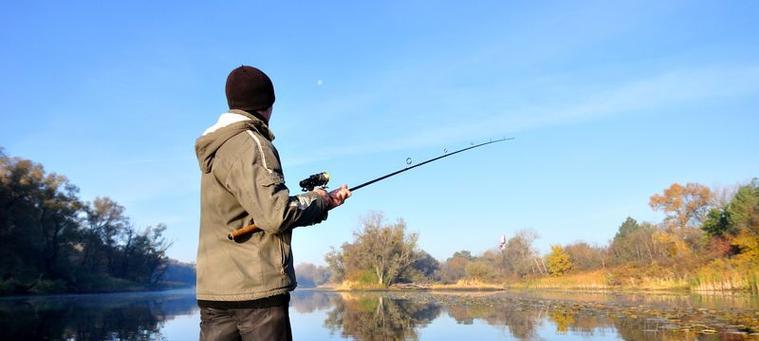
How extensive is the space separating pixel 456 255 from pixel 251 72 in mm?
102559

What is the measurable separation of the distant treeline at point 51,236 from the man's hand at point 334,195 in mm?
35686

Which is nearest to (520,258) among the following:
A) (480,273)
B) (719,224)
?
(480,273)

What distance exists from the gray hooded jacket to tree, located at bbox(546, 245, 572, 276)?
45832 mm

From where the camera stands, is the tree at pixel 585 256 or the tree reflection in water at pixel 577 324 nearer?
the tree reflection in water at pixel 577 324

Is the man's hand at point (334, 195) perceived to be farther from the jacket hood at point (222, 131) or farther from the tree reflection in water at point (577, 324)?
the tree reflection in water at point (577, 324)

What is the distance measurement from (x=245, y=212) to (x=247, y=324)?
48cm

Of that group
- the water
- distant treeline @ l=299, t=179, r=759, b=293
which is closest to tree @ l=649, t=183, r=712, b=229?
distant treeline @ l=299, t=179, r=759, b=293

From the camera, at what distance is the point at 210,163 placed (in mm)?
2623

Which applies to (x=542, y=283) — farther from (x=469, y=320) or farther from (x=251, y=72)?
(x=251, y=72)

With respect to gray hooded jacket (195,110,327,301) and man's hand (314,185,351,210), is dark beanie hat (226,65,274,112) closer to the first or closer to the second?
gray hooded jacket (195,110,327,301)

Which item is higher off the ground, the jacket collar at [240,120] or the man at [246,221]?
the jacket collar at [240,120]

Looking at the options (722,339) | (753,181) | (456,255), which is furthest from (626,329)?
(456,255)

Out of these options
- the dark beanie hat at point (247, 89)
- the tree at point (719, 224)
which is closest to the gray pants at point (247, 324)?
the dark beanie hat at point (247, 89)

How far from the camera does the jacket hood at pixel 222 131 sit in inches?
101
